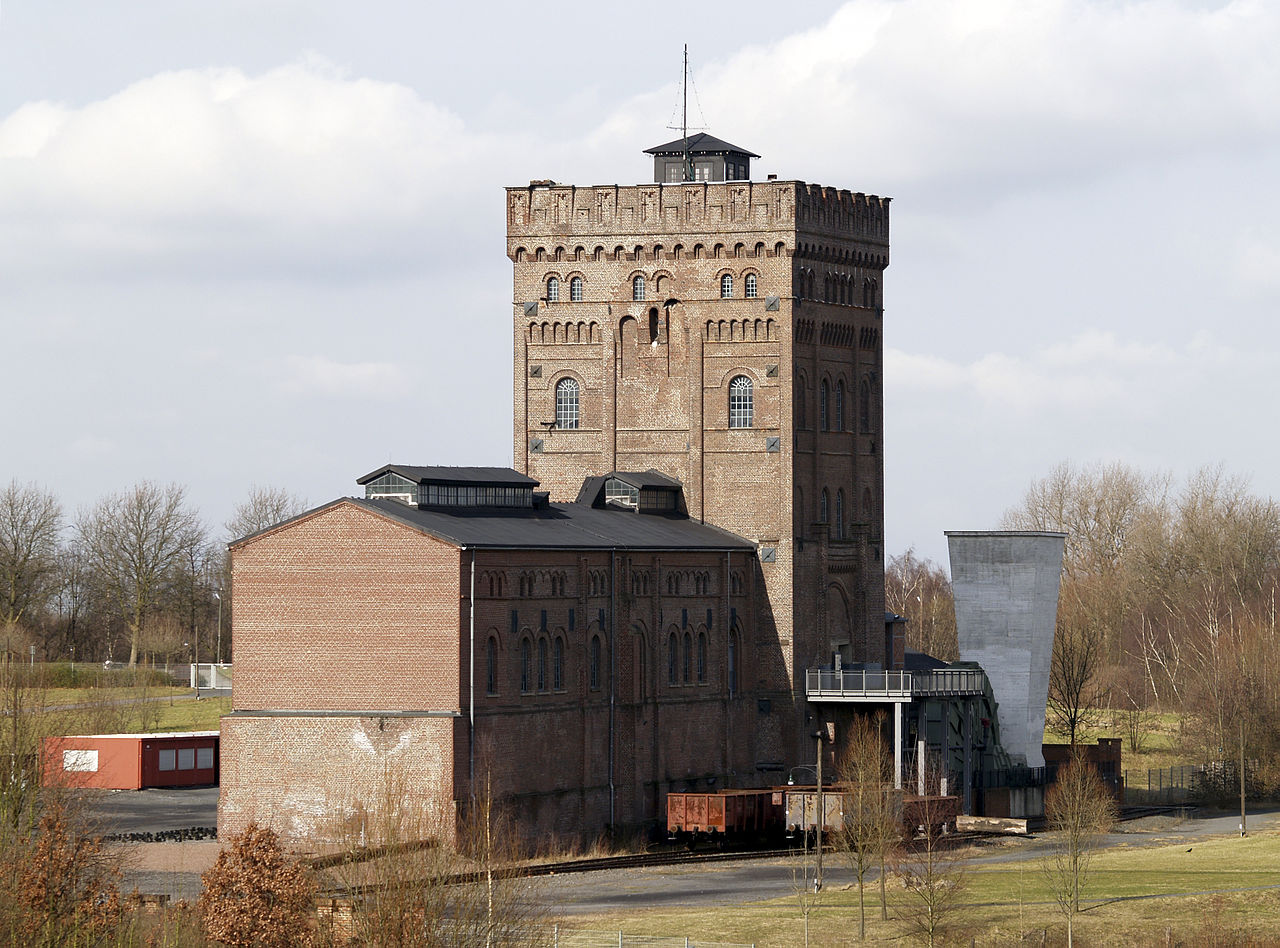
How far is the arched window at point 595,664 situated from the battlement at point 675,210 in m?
17.0

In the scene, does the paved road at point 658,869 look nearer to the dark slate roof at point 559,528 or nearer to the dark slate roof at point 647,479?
the dark slate roof at point 559,528

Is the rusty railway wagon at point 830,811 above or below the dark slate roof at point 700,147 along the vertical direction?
below

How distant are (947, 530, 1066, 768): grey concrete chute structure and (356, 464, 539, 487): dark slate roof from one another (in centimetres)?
1920

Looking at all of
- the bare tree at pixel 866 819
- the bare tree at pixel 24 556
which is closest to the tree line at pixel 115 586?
the bare tree at pixel 24 556

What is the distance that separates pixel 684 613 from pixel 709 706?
11.4ft

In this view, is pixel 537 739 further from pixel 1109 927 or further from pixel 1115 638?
pixel 1115 638

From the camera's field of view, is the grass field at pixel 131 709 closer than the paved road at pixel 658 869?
No

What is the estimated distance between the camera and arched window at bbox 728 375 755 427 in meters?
79.0

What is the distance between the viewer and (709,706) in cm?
7519

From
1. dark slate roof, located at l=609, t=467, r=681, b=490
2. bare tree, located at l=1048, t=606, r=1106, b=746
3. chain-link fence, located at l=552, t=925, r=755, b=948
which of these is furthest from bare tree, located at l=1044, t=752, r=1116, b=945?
bare tree, located at l=1048, t=606, r=1106, b=746

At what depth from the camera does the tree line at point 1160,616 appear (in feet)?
321

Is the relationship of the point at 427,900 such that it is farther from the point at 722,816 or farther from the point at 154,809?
the point at 154,809

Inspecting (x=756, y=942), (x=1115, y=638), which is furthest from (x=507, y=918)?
(x=1115, y=638)

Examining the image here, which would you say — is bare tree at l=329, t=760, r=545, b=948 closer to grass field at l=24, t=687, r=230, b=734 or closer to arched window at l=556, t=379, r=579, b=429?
arched window at l=556, t=379, r=579, b=429
